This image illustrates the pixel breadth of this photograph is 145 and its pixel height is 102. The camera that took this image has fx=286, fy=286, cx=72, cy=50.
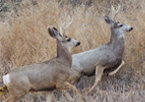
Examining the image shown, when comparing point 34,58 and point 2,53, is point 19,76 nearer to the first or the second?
point 34,58

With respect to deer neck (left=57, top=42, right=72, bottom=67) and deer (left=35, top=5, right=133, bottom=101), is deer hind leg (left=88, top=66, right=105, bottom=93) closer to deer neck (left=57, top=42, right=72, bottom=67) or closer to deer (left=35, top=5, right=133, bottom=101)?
deer (left=35, top=5, right=133, bottom=101)

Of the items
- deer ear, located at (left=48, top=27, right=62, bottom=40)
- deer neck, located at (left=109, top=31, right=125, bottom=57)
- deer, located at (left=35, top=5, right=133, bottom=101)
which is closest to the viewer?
deer ear, located at (left=48, top=27, right=62, bottom=40)

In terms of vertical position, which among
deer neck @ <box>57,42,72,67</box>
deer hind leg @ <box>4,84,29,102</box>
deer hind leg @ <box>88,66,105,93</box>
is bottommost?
deer hind leg @ <box>88,66,105,93</box>

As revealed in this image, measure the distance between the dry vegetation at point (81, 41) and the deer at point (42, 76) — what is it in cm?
A: 50

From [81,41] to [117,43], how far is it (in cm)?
92

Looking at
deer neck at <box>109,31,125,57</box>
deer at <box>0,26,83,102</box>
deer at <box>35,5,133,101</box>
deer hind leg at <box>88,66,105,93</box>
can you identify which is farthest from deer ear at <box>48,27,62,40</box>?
deer neck at <box>109,31,125,57</box>

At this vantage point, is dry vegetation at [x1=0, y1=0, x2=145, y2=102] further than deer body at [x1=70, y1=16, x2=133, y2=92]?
No

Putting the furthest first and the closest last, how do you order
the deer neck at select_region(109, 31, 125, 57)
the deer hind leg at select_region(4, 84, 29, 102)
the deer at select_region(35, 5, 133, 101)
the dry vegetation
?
the deer neck at select_region(109, 31, 125, 57) < the deer at select_region(35, 5, 133, 101) < the dry vegetation < the deer hind leg at select_region(4, 84, 29, 102)

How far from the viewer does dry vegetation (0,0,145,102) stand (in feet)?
19.7

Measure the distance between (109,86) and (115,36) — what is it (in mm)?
1206

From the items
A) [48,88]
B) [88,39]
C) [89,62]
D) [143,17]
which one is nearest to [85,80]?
[89,62]

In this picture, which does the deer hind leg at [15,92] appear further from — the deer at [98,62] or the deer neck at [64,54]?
the deer at [98,62]

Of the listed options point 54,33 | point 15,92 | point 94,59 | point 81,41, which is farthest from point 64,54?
point 81,41

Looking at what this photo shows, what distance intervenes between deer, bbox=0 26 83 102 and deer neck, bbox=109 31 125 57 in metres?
1.19
